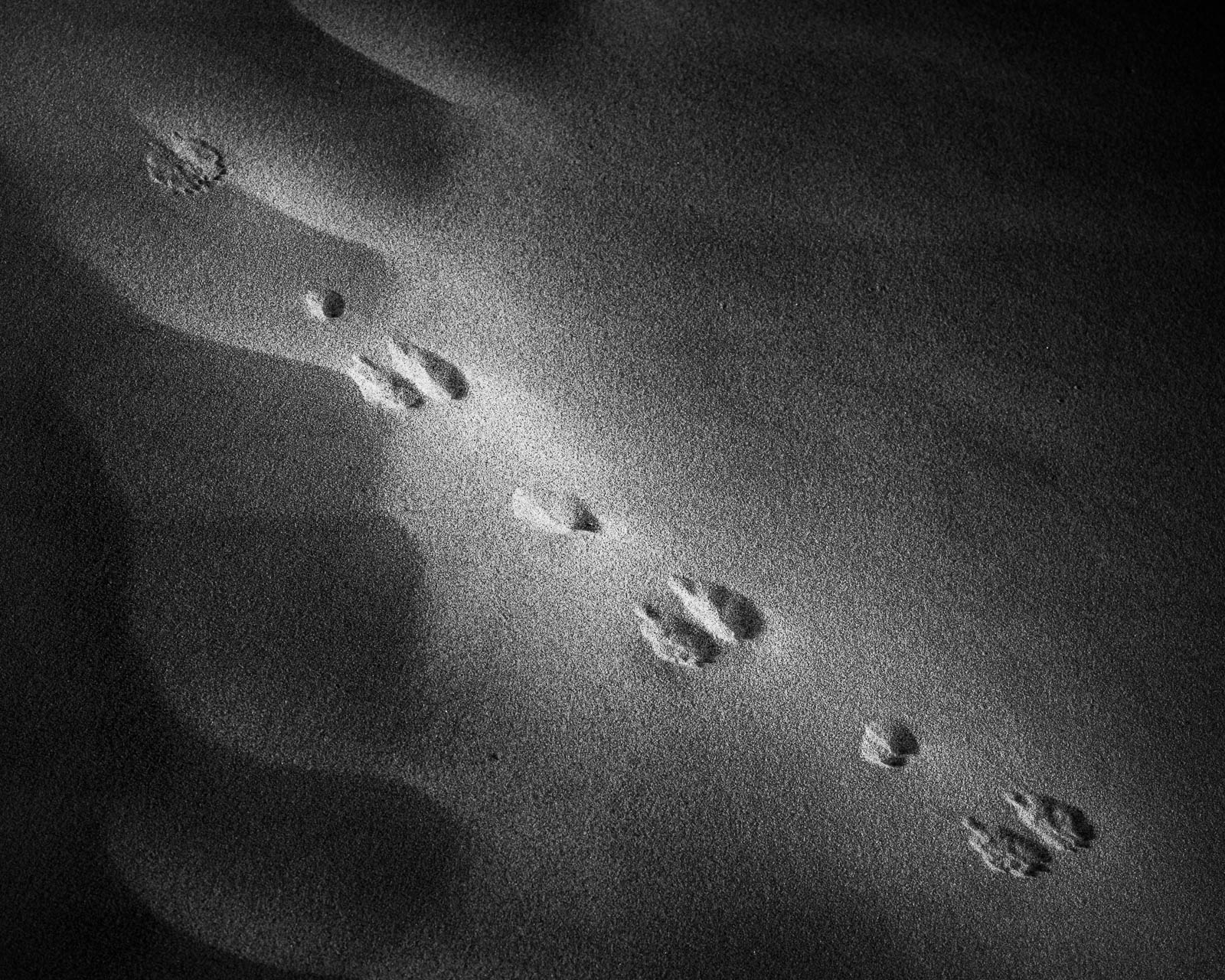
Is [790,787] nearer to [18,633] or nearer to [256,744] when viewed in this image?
[256,744]

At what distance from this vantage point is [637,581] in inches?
34.5

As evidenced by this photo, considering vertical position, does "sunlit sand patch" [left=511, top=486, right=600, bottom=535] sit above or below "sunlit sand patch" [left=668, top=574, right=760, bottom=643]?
A: below

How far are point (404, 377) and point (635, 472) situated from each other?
0.90 feet

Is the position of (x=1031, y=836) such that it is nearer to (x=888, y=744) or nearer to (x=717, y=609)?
(x=888, y=744)

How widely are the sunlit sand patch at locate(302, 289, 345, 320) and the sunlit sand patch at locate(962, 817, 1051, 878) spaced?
2.79ft

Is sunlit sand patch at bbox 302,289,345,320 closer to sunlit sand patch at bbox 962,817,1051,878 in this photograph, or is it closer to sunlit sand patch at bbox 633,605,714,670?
sunlit sand patch at bbox 633,605,714,670

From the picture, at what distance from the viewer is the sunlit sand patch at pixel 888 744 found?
33.4 inches

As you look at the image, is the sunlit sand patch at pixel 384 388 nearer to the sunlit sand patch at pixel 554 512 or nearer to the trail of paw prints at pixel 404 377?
the trail of paw prints at pixel 404 377

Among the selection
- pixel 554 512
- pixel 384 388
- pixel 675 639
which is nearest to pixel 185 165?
pixel 384 388

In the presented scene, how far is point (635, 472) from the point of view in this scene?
0.90 metres

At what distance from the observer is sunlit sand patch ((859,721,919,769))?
0.85 metres

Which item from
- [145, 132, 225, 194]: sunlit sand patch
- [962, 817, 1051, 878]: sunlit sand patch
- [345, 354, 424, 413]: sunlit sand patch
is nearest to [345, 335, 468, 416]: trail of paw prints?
[345, 354, 424, 413]: sunlit sand patch

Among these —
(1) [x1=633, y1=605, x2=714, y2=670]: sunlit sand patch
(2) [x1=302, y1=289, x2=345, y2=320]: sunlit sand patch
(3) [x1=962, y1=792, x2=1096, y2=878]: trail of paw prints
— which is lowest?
(1) [x1=633, y1=605, x2=714, y2=670]: sunlit sand patch

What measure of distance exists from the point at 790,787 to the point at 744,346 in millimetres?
474
